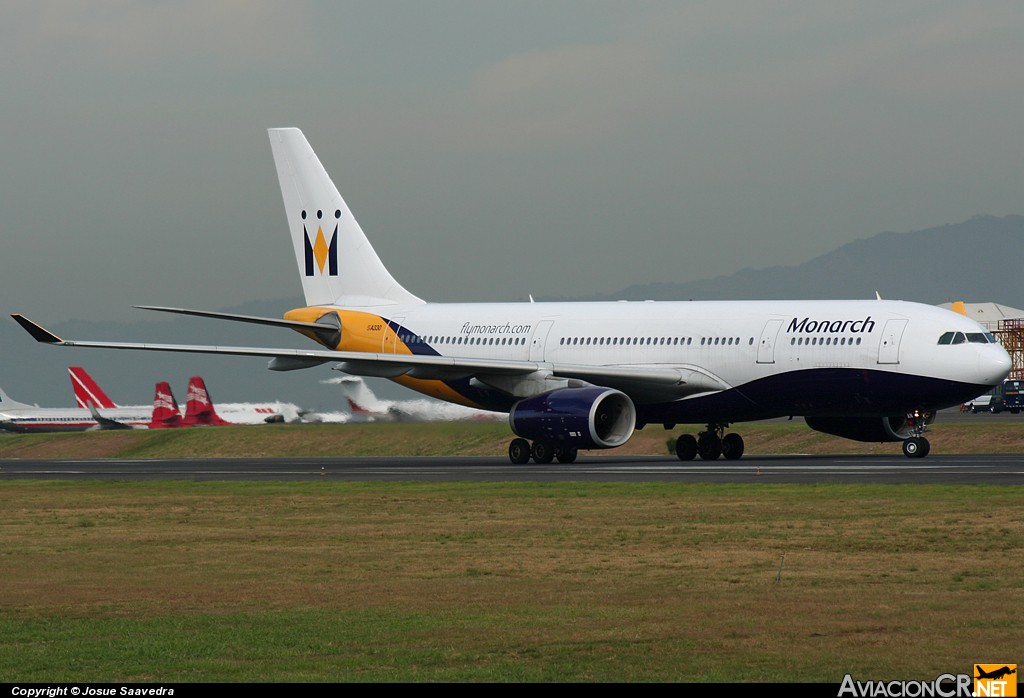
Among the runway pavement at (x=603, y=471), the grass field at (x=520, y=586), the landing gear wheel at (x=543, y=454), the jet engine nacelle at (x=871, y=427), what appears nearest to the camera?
the grass field at (x=520, y=586)

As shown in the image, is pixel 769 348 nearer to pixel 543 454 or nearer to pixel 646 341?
pixel 646 341

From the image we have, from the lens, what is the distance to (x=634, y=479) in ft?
102

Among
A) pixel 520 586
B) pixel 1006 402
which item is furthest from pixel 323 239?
pixel 1006 402

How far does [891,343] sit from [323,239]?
20.5 meters

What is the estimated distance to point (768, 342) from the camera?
3834 cm

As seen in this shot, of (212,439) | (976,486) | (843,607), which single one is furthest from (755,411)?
(212,439)

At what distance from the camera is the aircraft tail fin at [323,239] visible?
4872cm

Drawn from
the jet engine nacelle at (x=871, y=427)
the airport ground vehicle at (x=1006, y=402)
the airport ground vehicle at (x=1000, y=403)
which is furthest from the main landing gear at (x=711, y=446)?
the airport ground vehicle at (x=1006, y=402)

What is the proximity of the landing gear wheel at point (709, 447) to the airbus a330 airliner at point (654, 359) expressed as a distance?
50 mm

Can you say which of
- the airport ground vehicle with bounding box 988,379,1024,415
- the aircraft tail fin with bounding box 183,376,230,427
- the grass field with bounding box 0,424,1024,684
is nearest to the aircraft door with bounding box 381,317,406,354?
the grass field with bounding box 0,424,1024,684

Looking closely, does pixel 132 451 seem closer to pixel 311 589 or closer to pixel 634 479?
pixel 634 479

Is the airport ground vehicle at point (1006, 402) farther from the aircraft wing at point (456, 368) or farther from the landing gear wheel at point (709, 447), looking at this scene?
the aircraft wing at point (456, 368)

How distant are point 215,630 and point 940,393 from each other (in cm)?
2719

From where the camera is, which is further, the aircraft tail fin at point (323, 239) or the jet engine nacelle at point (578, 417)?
the aircraft tail fin at point (323, 239)
